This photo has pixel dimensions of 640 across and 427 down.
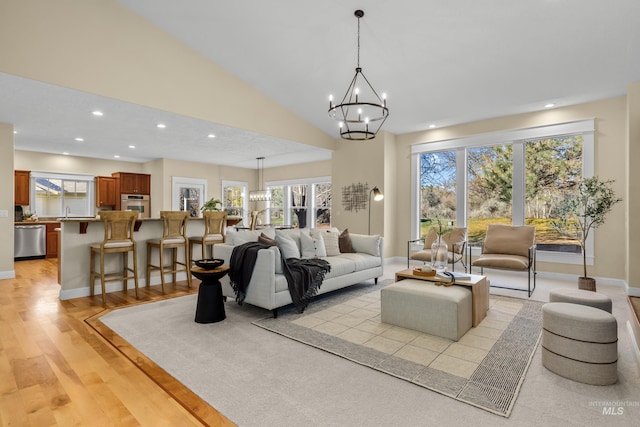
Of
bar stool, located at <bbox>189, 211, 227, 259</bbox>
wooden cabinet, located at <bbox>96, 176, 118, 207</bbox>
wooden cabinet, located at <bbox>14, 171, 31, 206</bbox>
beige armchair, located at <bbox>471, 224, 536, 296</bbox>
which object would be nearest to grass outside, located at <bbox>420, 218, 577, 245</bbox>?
beige armchair, located at <bbox>471, 224, 536, 296</bbox>

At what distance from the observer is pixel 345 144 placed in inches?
299

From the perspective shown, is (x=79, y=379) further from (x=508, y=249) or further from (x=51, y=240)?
(x=51, y=240)

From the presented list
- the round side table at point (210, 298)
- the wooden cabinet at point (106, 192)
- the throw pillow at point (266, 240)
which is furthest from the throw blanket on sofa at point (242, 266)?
the wooden cabinet at point (106, 192)

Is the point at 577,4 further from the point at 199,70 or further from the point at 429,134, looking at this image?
the point at 199,70

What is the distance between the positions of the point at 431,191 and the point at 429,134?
3.89ft

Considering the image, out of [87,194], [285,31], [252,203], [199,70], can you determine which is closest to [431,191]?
[285,31]

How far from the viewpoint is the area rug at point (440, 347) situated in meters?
2.19

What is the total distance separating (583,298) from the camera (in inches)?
112

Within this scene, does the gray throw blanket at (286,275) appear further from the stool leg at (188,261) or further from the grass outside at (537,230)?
the grass outside at (537,230)

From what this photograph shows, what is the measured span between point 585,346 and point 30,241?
32.2 feet

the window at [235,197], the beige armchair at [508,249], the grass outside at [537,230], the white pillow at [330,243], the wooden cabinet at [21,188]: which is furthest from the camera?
the window at [235,197]

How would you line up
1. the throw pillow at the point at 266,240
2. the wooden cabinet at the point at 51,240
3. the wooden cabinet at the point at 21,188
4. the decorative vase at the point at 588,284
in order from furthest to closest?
1. the wooden cabinet at the point at 51,240
2. the wooden cabinet at the point at 21,188
3. the decorative vase at the point at 588,284
4. the throw pillow at the point at 266,240

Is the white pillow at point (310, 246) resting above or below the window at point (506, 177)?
below

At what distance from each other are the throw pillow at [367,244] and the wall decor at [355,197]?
2043 mm
